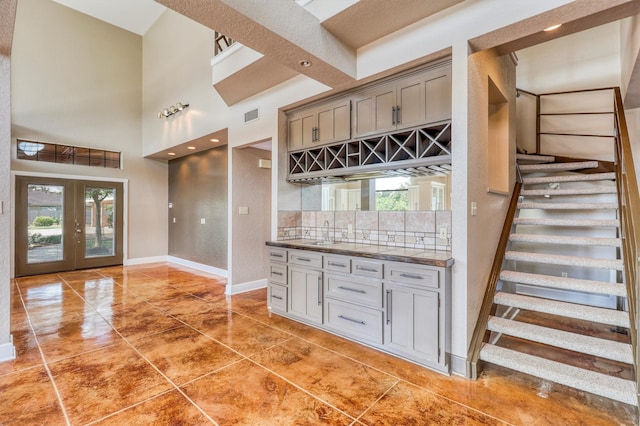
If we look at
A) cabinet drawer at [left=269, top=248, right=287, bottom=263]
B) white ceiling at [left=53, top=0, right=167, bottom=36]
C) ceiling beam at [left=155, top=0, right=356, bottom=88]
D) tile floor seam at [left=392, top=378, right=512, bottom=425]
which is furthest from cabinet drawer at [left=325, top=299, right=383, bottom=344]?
white ceiling at [left=53, top=0, right=167, bottom=36]

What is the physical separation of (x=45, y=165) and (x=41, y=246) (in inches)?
65.5

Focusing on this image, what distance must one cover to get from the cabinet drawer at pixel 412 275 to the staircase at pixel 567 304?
712 millimetres

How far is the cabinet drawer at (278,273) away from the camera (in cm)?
382

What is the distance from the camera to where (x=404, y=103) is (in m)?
3.13

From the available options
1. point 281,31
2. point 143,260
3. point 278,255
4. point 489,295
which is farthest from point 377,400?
point 143,260

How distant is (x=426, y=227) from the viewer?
10.9 feet

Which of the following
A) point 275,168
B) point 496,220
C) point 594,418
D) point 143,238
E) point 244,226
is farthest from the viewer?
point 143,238

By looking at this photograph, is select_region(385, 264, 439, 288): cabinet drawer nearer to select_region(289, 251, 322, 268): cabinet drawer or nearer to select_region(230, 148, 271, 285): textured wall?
select_region(289, 251, 322, 268): cabinet drawer

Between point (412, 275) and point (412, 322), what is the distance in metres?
0.40

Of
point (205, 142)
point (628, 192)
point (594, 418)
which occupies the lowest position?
point (594, 418)

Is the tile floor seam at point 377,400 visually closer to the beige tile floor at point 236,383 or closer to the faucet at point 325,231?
the beige tile floor at point 236,383

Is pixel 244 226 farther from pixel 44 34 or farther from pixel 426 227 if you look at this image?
pixel 44 34

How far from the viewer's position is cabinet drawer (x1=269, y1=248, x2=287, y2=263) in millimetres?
3803

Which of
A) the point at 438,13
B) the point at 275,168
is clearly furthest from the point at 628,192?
the point at 275,168
